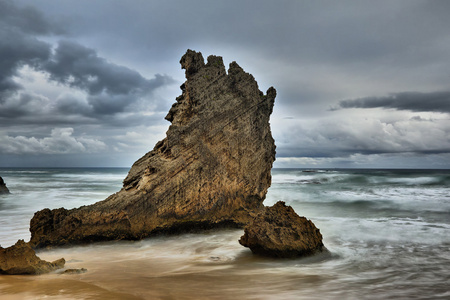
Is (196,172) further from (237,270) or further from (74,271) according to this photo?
(74,271)

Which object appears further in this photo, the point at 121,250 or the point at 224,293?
the point at 121,250

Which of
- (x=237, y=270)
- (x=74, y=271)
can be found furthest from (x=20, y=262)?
(x=237, y=270)

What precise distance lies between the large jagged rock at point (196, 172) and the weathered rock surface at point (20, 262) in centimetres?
203

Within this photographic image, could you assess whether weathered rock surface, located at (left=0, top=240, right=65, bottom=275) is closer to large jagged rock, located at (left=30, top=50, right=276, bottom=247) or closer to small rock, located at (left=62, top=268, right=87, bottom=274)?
small rock, located at (left=62, top=268, right=87, bottom=274)

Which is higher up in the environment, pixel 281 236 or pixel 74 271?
pixel 281 236

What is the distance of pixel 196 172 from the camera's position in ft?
26.7

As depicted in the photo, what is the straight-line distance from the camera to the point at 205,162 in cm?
827

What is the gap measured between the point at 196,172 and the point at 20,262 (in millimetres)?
4115

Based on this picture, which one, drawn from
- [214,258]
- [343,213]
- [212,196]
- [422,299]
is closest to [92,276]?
[214,258]

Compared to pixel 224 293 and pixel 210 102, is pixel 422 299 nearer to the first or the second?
pixel 224 293

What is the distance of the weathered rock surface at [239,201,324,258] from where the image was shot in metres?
6.18

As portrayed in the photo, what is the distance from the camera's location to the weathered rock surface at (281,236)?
243 inches

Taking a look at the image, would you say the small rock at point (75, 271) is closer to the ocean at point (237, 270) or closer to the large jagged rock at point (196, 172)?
the ocean at point (237, 270)

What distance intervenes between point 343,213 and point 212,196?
8.51 m
